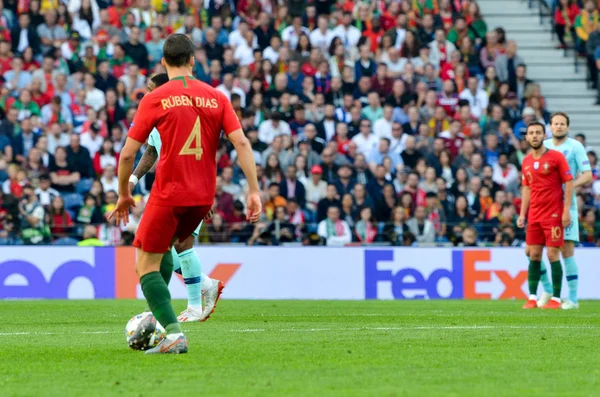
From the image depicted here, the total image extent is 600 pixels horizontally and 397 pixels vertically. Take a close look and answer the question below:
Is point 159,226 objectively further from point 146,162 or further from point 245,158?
point 146,162

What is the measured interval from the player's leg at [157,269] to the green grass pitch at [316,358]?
0.18 metres

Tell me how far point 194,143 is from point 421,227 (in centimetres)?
1393

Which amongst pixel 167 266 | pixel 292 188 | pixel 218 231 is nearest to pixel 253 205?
pixel 167 266

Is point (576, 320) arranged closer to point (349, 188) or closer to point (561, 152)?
point (561, 152)

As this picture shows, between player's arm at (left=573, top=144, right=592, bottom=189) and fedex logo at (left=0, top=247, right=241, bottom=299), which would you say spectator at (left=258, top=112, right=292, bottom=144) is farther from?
player's arm at (left=573, top=144, right=592, bottom=189)

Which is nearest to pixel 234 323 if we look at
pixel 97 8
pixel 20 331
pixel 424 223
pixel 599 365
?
pixel 20 331

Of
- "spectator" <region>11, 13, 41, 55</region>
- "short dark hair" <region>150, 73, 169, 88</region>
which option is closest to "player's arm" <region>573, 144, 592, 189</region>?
"short dark hair" <region>150, 73, 169, 88</region>

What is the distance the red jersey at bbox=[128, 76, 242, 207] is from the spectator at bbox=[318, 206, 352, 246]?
→ 515 inches

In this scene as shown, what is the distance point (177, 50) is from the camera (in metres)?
8.70

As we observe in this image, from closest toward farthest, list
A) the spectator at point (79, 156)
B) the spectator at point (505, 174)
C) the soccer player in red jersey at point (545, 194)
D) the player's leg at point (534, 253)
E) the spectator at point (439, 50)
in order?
the soccer player in red jersey at point (545, 194) → the player's leg at point (534, 253) → the spectator at point (79, 156) → the spectator at point (505, 174) → the spectator at point (439, 50)

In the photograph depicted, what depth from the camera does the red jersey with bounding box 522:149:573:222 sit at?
1557 cm

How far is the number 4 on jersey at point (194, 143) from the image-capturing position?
337 inches

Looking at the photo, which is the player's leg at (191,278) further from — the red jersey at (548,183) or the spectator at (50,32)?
the spectator at (50,32)

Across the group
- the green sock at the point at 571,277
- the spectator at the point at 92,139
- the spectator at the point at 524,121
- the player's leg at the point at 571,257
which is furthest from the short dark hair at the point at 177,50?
the spectator at the point at 524,121
